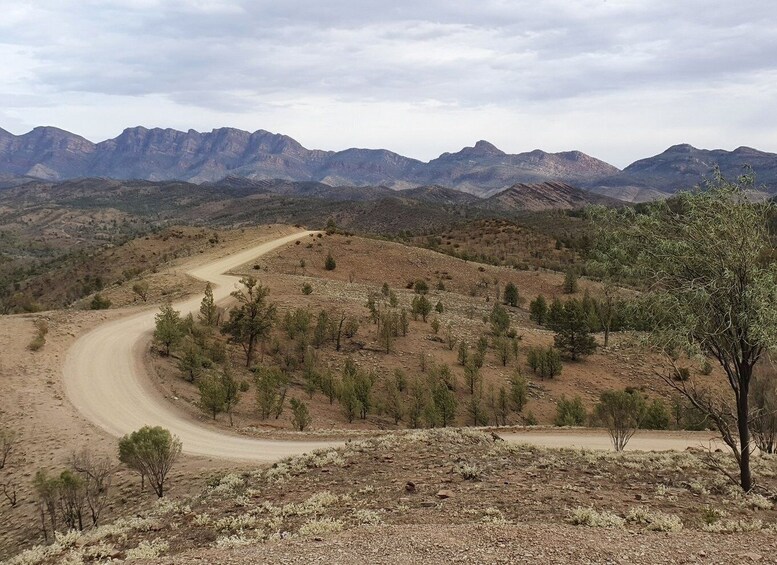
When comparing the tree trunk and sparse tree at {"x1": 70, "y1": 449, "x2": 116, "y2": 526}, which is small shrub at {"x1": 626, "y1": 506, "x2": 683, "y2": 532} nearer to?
the tree trunk

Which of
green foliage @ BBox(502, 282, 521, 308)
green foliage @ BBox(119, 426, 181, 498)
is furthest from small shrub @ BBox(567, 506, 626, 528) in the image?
green foliage @ BBox(502, 282, 521, 308)

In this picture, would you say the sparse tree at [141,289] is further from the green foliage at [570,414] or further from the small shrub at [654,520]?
the small shrub at [654,520]

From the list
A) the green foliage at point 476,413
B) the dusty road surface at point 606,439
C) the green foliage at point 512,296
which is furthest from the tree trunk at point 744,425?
the green foliage at point 512,296

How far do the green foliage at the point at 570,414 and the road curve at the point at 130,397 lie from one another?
10935 millimetres

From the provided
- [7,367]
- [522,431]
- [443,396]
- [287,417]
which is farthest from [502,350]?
[7,367]

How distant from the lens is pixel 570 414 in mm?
24047

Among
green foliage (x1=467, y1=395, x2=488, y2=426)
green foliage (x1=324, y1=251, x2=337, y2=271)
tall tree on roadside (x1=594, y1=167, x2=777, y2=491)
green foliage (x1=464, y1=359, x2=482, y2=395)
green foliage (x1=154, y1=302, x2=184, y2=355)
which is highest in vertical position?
tall tree on roadside (x1=594, y1=167, x2=777, y2=491)

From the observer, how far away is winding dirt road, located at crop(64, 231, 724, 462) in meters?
17.9

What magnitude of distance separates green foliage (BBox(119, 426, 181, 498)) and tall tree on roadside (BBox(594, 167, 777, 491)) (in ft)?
39.7

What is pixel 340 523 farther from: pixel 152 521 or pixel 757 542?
pixel 757 542

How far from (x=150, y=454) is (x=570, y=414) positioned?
17.8 meters

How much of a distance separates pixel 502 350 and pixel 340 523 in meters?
22.8

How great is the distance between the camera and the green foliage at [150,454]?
1403 cm

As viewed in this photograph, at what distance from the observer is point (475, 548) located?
8.66 m
